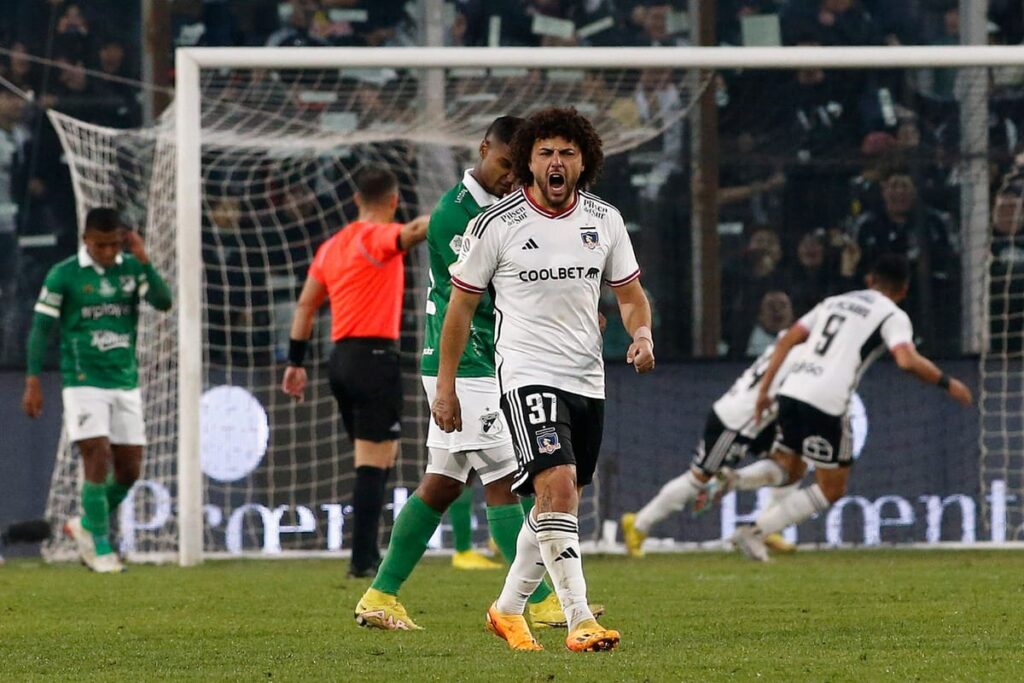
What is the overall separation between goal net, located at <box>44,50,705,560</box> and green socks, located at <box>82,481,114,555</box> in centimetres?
129

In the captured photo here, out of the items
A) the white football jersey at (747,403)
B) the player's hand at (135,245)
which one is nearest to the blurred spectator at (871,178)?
the white football jersey at (747,403)

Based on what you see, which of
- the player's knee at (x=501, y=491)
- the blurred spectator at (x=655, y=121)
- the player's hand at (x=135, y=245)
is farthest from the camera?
the blurred spectator at (x=655, y=121)

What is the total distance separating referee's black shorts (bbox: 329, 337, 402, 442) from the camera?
10.3 meters

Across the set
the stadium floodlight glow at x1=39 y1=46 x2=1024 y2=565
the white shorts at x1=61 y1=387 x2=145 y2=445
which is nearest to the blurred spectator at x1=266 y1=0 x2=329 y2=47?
the stadium floodlight glow at x1=39 y1=46 x2=1024 y2=565

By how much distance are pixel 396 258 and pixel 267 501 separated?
11.0 feet

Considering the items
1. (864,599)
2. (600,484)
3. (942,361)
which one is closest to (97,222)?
(600,484)

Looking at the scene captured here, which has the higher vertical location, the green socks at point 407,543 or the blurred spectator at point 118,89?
the blurred spectator at point 118,89

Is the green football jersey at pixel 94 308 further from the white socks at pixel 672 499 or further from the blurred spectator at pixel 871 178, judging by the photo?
the blurred spectator at pixel 871 178

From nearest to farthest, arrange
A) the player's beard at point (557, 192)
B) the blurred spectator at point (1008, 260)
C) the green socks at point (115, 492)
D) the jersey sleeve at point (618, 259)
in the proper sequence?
the player's beard at point (557, 192) < the jersey sleeve at point (618, 259) < the green socks at point (115, 492) < the blurred spectator at point (1008, 260)

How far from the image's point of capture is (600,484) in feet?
45.1

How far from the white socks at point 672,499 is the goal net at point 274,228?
1239mm

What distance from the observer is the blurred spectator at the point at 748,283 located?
1438 cm

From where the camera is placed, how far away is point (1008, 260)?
46.8 feet

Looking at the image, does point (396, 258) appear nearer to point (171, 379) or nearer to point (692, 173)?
point (171, 379)
